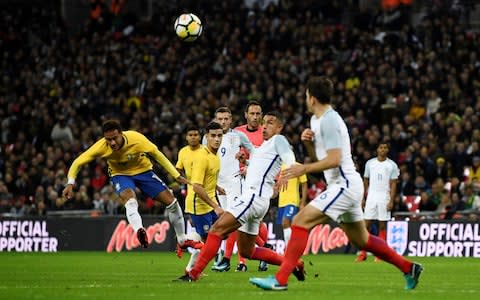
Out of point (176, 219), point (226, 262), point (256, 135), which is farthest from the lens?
point (226, 262)

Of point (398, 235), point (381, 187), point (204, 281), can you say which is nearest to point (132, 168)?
point (204, 281)

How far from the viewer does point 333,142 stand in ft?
39.2

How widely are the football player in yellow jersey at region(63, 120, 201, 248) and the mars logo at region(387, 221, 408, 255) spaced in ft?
33.0

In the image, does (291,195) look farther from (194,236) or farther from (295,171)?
(295,171)

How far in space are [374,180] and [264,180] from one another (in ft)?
33.1

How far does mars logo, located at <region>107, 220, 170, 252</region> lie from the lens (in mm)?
27625

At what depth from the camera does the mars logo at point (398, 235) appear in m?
25.8

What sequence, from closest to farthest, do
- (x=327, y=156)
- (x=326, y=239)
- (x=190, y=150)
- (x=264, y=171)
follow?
(x=327, y=156) → (x=264, y=171) → (x=190, y=150) → (x=326, y=239)

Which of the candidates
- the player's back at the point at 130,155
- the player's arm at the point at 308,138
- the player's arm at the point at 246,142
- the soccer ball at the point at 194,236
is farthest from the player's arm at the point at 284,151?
the player's back at the point at 130,155

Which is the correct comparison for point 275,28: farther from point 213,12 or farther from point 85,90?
point 85,90

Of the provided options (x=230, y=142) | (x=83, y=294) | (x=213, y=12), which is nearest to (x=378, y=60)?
(x=213, y=12)

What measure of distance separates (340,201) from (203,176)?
381 cm

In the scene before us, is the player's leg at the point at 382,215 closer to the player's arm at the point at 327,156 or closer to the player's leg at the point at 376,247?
the player's leg at the point at 376,247

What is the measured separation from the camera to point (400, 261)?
495 inches
